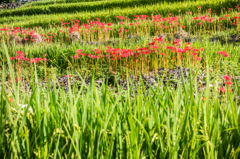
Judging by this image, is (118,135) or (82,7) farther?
(82,7)

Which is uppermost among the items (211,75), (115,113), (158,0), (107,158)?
(158,0)

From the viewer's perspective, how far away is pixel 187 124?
3.87ft

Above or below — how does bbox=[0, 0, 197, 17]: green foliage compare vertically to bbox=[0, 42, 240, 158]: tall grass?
above

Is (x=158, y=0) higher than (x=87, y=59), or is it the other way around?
(x=158, y=0)

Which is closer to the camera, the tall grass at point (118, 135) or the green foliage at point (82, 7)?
the tall grass at point (118, 135)

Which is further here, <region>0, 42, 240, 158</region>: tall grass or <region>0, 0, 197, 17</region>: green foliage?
<region>0, 0, 197, 17</region>: green foliage

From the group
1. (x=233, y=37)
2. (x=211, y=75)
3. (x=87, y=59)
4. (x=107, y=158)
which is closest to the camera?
(x=107, y=158)

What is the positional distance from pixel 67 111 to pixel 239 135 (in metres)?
0.98

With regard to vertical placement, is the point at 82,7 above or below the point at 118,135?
above

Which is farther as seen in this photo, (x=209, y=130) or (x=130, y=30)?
(x=130, y=30)

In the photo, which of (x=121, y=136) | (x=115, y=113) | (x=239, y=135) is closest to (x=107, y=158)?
(x=121, y=136)

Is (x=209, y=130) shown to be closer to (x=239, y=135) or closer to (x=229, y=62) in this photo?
(x=239, y=135)

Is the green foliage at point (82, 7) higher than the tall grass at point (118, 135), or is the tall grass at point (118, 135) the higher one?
the green foliage at point (82, 7)

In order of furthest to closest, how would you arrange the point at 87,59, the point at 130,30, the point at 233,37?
the point at 130,30 < the point at 233,37 < the point at 87,59
